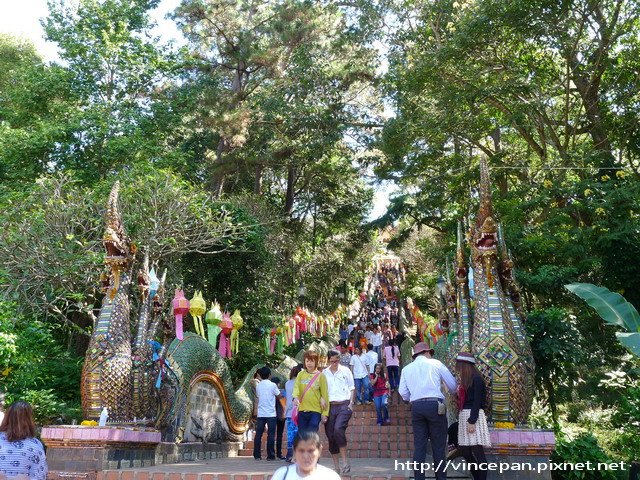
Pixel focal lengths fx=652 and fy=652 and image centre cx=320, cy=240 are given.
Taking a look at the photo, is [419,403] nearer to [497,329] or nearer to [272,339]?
[497,329]

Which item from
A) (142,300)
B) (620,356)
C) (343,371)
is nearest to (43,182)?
(142,300)

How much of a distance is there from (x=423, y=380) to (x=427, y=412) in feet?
0.97

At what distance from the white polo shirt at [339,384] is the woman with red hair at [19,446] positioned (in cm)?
320

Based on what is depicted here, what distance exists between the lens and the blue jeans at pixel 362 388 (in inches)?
494

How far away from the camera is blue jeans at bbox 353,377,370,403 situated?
12547mm

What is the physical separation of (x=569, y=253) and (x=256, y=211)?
33.4 ft

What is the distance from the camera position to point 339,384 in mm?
7035

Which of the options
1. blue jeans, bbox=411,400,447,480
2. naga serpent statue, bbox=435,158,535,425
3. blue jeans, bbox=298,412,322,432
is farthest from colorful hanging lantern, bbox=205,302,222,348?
blue jeans, bbox=411,400,447,480

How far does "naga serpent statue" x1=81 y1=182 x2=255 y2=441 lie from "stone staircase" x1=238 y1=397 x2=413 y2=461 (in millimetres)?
1953

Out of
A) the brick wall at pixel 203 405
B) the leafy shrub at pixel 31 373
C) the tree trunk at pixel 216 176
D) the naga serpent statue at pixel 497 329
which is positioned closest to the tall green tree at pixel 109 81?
the tree trunk at pixel 216 176

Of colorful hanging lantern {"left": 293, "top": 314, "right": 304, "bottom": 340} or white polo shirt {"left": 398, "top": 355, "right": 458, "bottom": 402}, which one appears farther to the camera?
colorful hanging lantern {"left": 293, "top": 314, "right": 304, "bottom": 340}

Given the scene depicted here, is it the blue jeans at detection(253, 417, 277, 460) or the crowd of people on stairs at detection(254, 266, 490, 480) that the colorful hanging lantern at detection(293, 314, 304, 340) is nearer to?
the blue jeans at detection(253, 417, 277, 460)

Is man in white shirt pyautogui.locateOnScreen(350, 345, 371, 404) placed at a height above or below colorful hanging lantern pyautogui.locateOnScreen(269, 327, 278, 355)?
below

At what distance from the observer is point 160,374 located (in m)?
8.74
